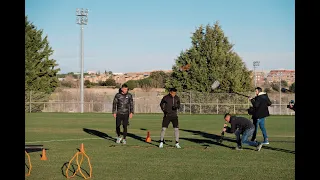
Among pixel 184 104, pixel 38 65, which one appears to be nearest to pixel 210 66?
pixel 184 104

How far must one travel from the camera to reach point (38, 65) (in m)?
70.4

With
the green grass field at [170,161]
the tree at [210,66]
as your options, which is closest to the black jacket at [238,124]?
the green grass field at [170,161]

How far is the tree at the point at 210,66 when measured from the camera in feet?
221

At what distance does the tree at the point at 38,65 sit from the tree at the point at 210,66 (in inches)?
A: 624

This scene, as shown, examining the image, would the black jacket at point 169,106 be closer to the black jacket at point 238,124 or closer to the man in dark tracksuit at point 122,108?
the man in dark tracksuit at point 122,108

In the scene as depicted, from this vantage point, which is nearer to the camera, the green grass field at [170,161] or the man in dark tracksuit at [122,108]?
the green grass field at [170,161]

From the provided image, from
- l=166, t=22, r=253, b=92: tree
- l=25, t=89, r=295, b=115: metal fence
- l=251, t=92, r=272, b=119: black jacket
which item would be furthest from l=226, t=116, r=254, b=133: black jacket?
l=166, t=22, r=253, b=92: tree

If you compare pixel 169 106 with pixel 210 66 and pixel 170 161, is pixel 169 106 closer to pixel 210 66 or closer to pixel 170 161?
pixel 170 161

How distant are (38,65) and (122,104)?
5375 cm

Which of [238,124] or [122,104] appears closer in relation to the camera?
[238,124]
